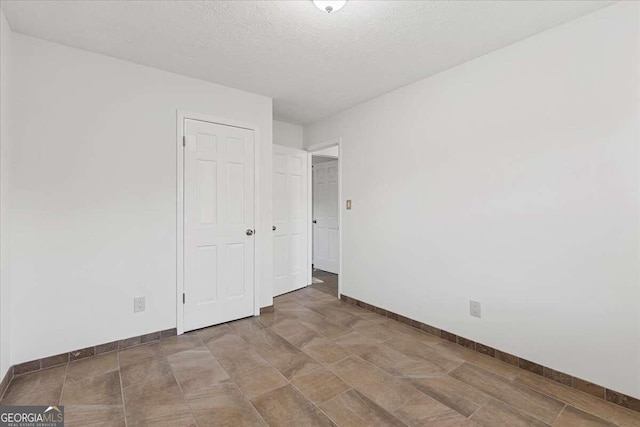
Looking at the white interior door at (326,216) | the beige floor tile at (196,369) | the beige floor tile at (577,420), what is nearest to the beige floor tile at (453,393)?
the beige floor tile at (577,420)

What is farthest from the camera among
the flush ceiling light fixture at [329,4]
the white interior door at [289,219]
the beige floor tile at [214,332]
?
the white interior door at [289,219]

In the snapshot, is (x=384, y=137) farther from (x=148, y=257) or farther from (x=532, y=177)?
(x=148, y=257)

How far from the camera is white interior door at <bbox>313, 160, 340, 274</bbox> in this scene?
5422 mm

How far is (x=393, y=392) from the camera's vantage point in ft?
6.31

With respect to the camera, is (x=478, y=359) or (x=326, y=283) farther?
(x=326, y=283)

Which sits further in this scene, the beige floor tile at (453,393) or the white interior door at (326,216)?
the white interior door at (326,216)

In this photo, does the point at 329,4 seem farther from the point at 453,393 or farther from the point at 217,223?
the point at 453,393

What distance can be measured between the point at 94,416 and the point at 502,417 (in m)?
2.36

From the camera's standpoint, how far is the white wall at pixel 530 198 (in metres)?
1.83

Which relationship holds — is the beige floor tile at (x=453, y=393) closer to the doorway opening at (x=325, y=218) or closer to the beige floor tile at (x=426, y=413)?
the beige floor tile at (x=426, y=413)

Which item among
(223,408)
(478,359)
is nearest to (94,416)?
(223,408)

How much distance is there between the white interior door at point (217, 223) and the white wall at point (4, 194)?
118cm

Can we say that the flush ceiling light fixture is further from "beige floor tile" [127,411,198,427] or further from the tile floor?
"beige floor tile" [127,411,198,427]

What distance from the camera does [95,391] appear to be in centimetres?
194
